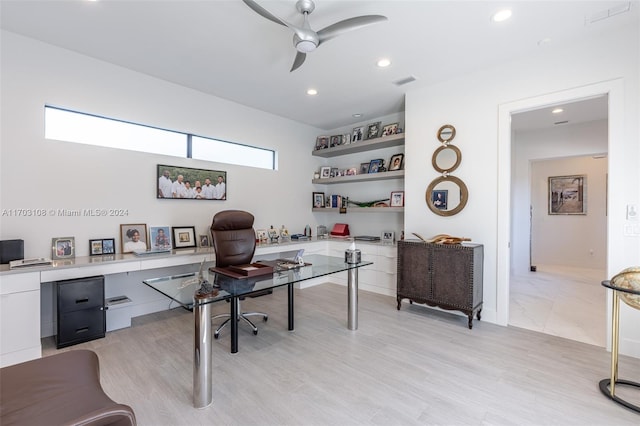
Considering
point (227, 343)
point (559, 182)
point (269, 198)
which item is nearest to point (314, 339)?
point (227, 343)

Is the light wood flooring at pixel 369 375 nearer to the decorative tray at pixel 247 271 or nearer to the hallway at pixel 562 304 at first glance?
the hallway at pixel 562 304

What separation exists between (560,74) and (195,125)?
4315 mm

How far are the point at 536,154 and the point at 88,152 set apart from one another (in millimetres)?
7248

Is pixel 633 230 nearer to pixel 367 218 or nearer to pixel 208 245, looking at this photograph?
pixel 367 218

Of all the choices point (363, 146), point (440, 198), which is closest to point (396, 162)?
point (363, 146)

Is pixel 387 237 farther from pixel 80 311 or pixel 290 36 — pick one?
pixel 80 311

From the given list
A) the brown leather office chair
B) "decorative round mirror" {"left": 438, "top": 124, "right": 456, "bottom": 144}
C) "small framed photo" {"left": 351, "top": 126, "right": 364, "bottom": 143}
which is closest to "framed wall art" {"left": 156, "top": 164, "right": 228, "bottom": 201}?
the brown leather office chair

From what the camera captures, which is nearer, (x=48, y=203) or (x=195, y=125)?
(x=48, y=203)

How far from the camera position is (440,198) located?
3771 millimetres

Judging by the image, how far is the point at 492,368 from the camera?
239cm

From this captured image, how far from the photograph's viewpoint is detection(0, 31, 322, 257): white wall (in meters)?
2.79

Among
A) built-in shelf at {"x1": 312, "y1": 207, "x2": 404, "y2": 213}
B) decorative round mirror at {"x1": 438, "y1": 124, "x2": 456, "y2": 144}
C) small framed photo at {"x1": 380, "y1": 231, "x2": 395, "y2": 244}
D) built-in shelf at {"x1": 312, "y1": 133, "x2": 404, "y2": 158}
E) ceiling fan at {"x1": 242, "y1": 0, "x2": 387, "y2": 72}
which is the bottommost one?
small framed photo at {"x1": 380, "y1": 231, "x2": 395, "y2": 244}

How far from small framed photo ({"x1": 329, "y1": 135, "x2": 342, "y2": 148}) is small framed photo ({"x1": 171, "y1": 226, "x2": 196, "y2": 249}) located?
291cm

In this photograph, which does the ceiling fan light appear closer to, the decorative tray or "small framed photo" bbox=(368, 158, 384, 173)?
the decorative tray
